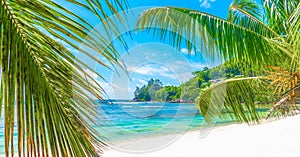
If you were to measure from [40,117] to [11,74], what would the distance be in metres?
0.13

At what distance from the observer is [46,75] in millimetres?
777

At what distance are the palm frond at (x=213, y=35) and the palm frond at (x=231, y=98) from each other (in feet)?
1.47

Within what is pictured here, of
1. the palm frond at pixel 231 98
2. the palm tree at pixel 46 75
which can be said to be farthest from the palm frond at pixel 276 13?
the palm tree at pixel 46 75

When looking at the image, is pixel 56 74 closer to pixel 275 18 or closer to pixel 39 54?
pixel 39 54

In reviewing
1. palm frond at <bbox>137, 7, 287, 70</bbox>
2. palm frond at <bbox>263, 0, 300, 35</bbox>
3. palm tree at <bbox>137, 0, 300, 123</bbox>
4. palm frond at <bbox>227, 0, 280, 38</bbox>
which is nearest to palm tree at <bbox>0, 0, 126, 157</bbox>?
palm tree at <bbox>137, 0, 300, 123</bbox>

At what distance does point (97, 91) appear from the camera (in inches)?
35.1

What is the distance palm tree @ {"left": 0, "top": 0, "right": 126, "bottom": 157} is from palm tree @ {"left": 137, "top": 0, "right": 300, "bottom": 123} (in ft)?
6.82

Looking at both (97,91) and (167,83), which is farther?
(167,83)

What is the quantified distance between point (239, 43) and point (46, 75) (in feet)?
8.12

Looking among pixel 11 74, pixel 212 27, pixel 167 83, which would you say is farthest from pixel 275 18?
pixel 11 74

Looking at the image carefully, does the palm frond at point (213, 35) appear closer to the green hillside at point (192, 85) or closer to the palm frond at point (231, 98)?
the palm frond at point (231, 98)

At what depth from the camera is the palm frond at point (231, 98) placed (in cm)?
346

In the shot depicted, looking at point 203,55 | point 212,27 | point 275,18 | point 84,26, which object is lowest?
point 84,26

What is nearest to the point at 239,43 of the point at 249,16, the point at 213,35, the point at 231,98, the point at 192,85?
the point at 213,35
